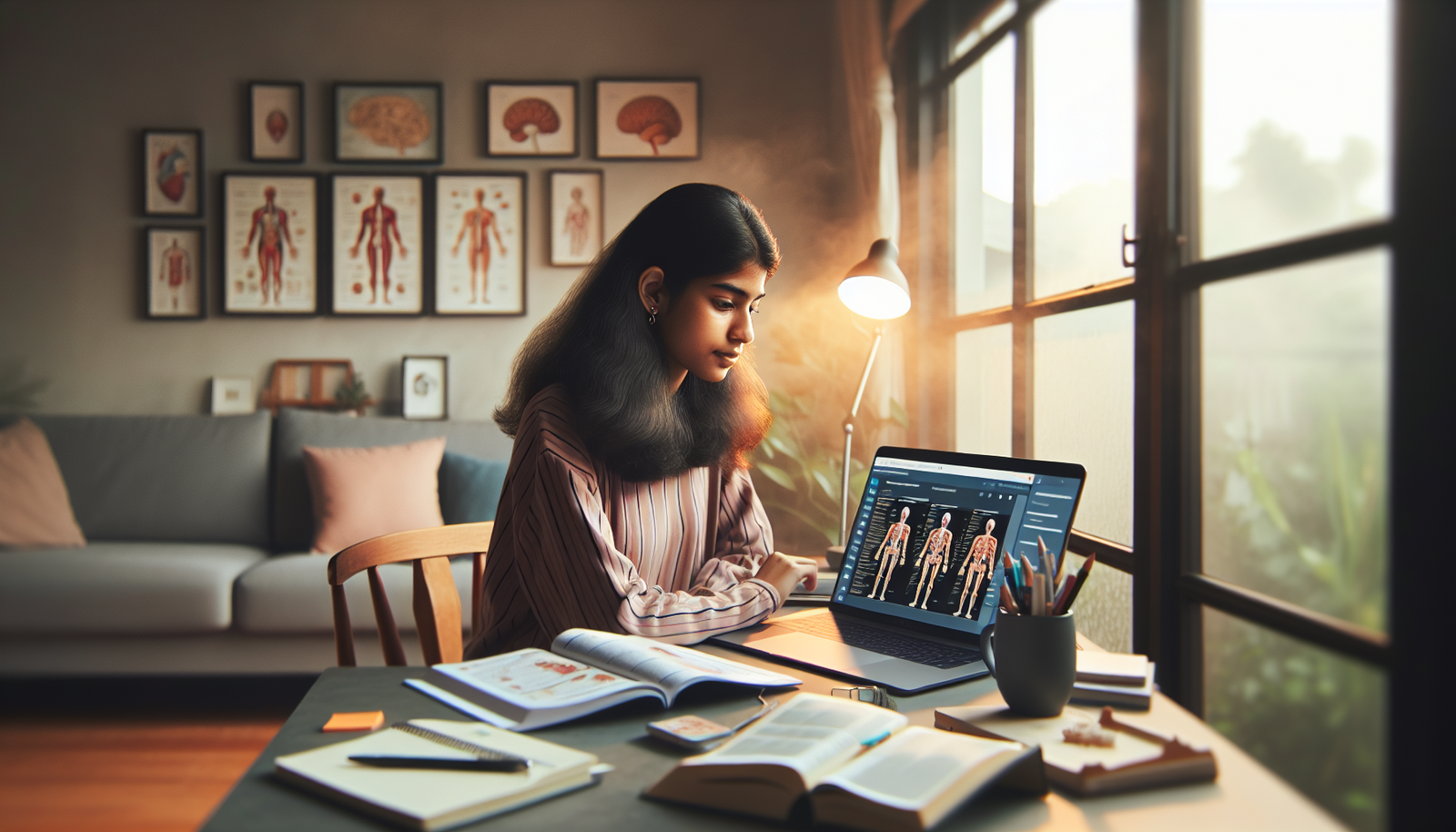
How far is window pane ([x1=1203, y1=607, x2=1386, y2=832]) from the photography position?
3.31 feet

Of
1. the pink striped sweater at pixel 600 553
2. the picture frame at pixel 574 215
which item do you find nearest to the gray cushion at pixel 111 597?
the picture frame at pixel 574 215

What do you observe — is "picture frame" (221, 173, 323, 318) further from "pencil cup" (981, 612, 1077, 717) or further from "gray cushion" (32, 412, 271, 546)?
"pencil cup" (981, 612, 1077, 717)

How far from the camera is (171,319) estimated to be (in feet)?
11.9

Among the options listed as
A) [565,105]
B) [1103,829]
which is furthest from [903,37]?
[1103,829]

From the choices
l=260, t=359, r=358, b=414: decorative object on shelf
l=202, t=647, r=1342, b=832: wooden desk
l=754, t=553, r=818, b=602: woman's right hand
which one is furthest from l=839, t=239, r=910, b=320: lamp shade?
l=260, t=359, r=358, b=414: decorative object on shelf

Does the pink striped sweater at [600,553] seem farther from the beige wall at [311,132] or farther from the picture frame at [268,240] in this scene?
the picture frame at [268,240]

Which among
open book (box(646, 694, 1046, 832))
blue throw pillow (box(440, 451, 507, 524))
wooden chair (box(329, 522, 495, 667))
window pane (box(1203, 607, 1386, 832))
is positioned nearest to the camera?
open book (box(646, 694, 1046, 832))

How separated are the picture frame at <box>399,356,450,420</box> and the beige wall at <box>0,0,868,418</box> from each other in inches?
1.9

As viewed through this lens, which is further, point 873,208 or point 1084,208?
point 873,208

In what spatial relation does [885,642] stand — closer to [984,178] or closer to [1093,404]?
[1093,404]

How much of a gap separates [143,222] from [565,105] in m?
1.74

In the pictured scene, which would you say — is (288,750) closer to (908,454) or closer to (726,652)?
(726,652)

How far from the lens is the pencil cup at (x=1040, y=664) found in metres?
0.79

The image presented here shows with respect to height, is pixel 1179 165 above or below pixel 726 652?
above
